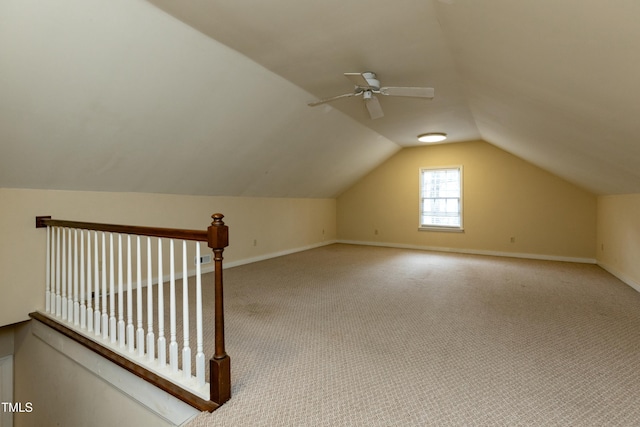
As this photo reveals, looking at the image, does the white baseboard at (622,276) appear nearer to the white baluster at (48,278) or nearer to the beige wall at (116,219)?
the beige wall at (116,219)

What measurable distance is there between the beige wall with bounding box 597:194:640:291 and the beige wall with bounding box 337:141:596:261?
1.23 ft

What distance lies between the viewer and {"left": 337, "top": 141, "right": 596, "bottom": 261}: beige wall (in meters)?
5.40

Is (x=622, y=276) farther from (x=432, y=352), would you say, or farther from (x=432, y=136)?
(x=432, y=352)

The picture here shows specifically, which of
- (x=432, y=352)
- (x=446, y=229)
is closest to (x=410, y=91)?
(x=432, y=352)

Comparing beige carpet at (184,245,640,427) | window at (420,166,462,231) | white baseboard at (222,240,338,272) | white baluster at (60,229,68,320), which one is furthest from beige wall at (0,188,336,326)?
window at (420,166,462,231)

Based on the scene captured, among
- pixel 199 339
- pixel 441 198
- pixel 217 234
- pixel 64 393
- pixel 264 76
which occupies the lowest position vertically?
pixel 64 393

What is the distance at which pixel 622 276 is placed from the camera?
4.09 m

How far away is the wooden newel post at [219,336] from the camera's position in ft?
5.24

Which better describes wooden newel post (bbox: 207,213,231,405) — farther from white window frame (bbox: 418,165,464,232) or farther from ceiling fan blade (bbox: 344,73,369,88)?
white window frame (bbox: 418,165,464,232)

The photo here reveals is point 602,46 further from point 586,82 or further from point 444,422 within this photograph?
point 444,422

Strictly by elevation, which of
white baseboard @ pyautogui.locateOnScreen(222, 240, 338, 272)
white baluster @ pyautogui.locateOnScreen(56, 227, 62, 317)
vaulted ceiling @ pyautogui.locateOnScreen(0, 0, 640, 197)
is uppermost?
vaulted ceiling @ pyautogui.locateOnScreen(0, 0, 640, 197)

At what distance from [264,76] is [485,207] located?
504 cm

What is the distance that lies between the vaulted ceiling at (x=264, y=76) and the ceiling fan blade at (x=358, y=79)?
7.0 inches

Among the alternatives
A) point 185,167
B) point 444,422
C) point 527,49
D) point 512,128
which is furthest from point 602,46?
point 185,167
